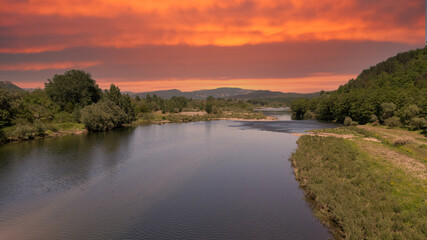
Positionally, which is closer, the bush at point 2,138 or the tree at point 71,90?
the bush at point 2,138

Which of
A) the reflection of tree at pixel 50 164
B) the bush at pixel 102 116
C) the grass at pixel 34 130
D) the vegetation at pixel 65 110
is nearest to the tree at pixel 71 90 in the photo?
the vegetation at pixel 65 110

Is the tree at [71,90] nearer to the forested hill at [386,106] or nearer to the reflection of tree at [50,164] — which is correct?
the reflection of tree at [50,164]

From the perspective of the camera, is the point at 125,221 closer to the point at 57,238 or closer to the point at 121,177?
the point at 57,238

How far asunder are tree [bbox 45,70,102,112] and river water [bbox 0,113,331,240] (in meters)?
54.7

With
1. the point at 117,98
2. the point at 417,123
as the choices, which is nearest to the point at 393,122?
the point at 417,123

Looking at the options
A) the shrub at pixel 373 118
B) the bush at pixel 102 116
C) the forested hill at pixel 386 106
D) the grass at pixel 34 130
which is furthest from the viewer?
the shrub at pixel 373 118

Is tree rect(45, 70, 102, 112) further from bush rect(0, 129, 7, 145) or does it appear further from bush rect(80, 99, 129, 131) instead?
bush rect(0, 129, 7, 145)

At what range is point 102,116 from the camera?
7575 centimetres

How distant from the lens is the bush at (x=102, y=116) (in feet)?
241

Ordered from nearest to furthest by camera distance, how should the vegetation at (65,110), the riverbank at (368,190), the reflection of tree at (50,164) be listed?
the riverbank at (368,190)
the reflection of tree at (50,164)
the vegetation at (65,110)

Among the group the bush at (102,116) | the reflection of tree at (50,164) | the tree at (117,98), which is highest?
the tree at (117,98)

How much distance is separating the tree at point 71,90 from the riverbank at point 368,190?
89255 millimetres

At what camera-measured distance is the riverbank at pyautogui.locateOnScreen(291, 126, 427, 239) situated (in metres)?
15.2

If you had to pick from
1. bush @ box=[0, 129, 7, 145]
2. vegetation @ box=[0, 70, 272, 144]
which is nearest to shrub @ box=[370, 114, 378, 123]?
vegetation @ box=[0, 70, 272, 144]
